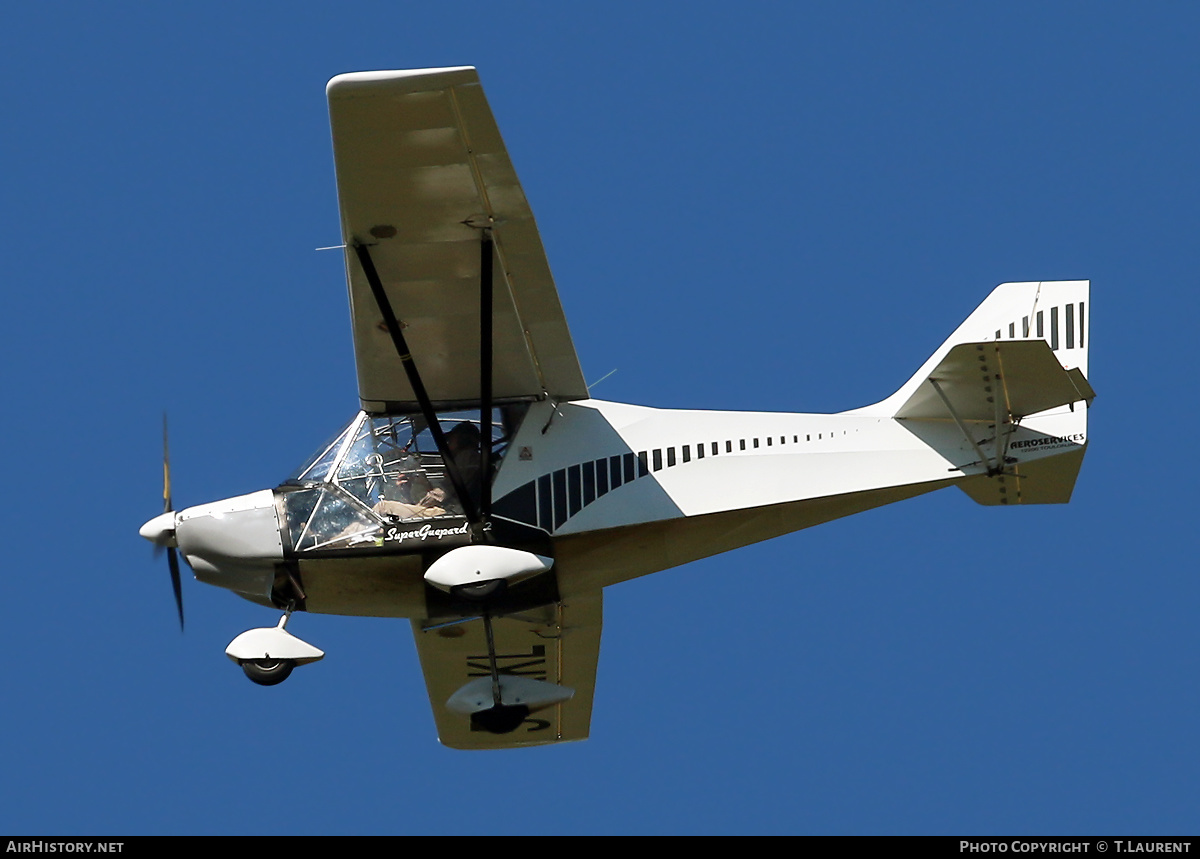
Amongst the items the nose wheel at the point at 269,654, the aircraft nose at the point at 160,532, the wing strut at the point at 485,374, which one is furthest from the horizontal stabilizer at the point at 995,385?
the aircraft nose at the point at 160,532

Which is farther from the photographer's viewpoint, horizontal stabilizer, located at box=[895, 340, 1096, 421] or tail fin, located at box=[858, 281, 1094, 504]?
tail fin, located at box=[858, 281, 1094, 504]

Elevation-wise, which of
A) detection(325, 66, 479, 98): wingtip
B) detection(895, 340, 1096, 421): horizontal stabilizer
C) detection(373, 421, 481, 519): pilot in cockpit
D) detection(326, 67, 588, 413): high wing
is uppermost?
detection(325, 66, 479, 98): wingtip

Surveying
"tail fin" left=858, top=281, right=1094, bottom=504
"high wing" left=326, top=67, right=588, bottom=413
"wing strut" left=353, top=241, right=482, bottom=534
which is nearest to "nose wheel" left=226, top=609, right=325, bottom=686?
"wing strut" left=353, top=241, right=482, bottom=534

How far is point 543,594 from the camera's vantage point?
13406 millimetres

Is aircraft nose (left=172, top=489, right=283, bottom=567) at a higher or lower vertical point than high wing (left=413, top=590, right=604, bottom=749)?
higher

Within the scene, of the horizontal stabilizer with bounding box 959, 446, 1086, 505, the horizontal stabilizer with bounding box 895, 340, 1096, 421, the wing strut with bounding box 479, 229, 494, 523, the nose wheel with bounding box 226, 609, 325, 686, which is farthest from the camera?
the horizontal stabilizer with bounding box 959, 446, 1086, 505

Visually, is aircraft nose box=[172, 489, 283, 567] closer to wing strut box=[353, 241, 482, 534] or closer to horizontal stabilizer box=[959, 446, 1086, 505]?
wing strut box=[353, 241, 482, 534]

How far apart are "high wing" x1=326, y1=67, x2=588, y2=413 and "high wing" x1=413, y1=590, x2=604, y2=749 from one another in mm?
2832

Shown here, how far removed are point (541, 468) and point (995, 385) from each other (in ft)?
12.1

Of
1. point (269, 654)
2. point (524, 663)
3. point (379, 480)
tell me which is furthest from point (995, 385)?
point (269, 654)

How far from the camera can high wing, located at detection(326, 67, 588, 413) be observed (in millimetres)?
10680

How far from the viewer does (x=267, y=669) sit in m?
12.5

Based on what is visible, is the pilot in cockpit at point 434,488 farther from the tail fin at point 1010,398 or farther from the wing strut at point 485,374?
the tail fin at point 1010,398
